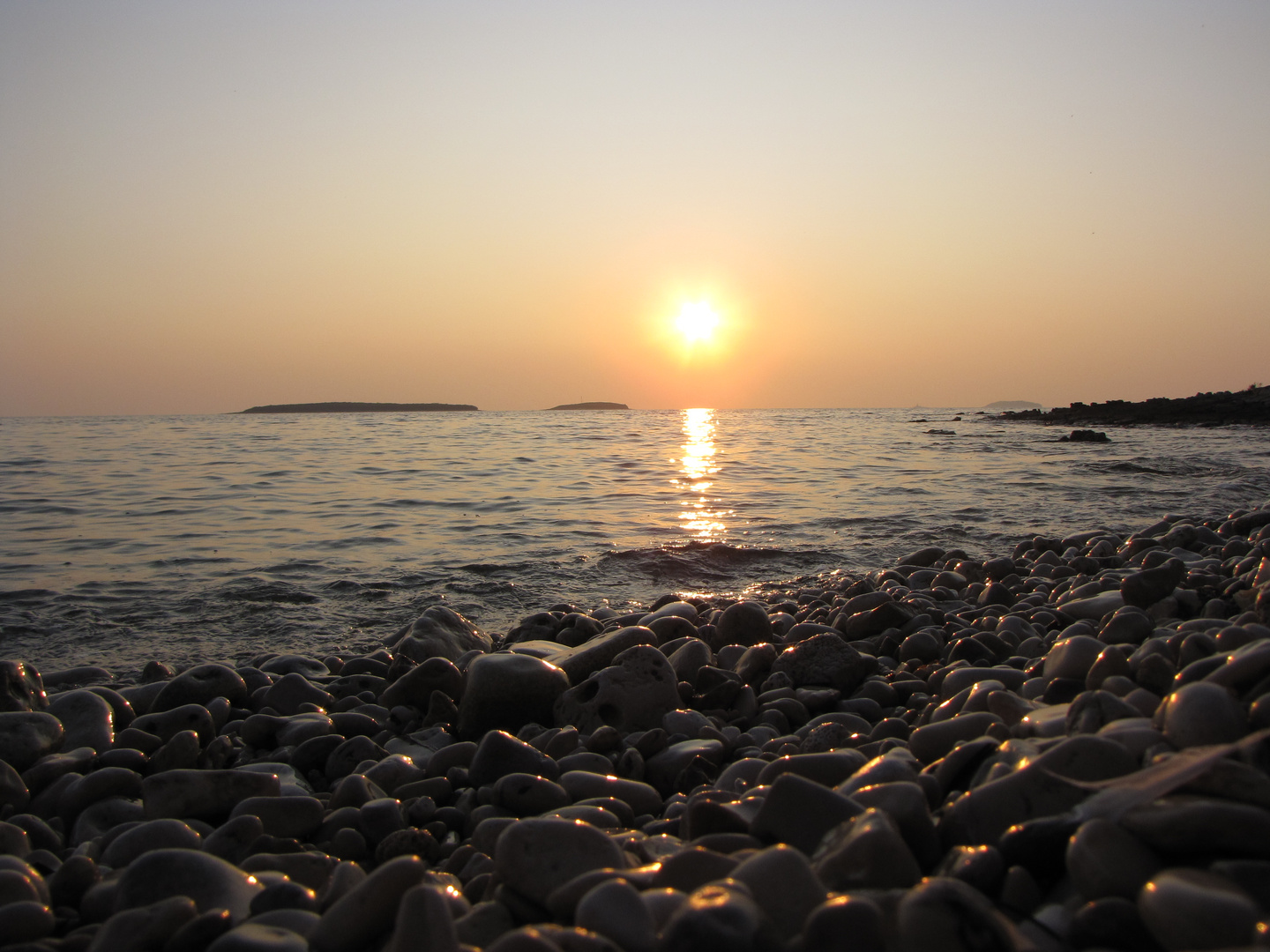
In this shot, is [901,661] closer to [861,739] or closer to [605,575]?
[861,739]

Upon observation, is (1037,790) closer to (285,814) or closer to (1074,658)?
(1074,658)

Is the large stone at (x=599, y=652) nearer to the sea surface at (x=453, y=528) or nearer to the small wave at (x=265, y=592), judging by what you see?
the sea surface at (x=453, y=528)

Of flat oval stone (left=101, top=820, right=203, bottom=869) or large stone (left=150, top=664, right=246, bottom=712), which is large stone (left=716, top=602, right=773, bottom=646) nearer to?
large stone (left=150, top=664, right=246, bottom=712)

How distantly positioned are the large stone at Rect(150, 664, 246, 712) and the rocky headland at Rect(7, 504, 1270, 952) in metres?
0.01

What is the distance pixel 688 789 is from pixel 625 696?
739mm

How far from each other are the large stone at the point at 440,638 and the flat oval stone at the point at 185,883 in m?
2.43

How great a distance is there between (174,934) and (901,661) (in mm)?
3433

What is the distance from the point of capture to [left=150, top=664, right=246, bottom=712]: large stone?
392 centimetres

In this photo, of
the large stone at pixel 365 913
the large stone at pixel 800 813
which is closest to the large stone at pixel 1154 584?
the large stone at pixel 800 813

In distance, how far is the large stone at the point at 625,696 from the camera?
3.56 metres

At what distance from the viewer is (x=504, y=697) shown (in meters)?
3.67

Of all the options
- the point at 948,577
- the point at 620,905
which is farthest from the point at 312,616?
the point at 620,905

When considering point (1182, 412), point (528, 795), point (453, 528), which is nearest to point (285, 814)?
point (528, 795)

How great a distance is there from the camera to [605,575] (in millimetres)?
7949
